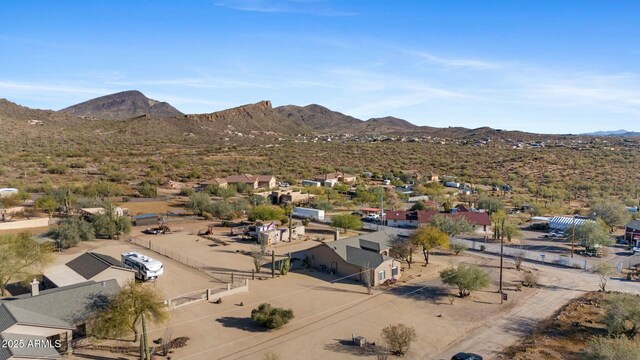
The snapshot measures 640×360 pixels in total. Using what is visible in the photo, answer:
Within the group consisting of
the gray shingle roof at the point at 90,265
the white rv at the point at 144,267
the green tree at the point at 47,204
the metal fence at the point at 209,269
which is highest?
the green tree at the point at 47,204

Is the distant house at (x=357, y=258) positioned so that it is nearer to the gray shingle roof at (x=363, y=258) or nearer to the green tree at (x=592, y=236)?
the gray shingle roof at (x=363, y=258)

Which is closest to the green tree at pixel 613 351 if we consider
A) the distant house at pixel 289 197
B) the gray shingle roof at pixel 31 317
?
the gray shingle roof at pixel 31 317

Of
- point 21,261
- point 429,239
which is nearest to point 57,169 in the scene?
point 21,261

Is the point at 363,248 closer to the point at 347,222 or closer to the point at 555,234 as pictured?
the point at 347,222

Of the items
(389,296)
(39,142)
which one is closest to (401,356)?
(389,296)

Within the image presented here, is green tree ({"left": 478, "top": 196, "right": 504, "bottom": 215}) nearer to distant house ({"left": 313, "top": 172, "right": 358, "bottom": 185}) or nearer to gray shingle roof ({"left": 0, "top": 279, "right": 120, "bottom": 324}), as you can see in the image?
distant house ({"left": 313, "top": 172, "right": 358, "bottom": 185})

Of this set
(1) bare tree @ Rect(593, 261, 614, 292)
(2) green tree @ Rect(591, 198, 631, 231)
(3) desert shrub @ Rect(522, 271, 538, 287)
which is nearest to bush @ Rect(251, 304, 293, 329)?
(3) desert shrub @ Rect(522, 271, 538, 287)

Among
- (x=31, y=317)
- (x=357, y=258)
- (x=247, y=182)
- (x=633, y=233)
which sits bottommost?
(x=633, y=233)

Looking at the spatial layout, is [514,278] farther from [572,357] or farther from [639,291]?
[572,357]
